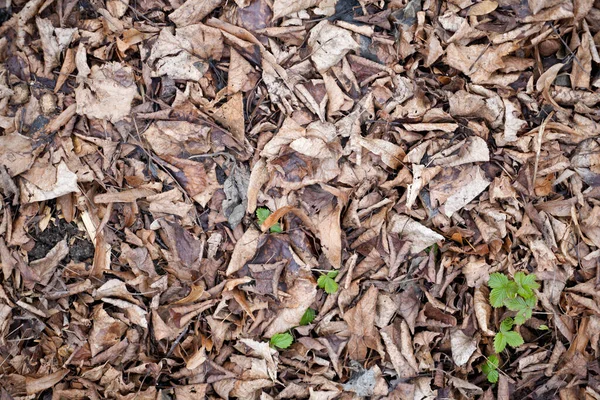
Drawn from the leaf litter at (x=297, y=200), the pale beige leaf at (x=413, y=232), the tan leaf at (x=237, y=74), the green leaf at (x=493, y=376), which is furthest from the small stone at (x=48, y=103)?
the green leaf at (x=493, y=376)

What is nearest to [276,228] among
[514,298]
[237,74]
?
[237,74]

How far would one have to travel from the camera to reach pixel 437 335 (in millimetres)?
2514

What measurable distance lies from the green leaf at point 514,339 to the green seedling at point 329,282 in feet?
2.86

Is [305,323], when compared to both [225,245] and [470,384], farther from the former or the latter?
[470,384]

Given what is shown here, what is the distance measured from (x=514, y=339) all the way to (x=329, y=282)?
94 centimetres

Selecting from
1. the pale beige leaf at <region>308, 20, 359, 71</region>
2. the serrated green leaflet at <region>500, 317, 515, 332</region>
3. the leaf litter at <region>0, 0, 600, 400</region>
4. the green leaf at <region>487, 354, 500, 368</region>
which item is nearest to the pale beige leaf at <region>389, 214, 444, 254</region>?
the leaf litter at <region>0, 0, 600, 400</region>

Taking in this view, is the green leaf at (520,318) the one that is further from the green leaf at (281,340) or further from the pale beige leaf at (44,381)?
the pale beige leaf at (44,381)

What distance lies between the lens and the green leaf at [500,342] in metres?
2.42

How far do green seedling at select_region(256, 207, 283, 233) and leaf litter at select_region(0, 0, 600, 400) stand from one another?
0.01 metres

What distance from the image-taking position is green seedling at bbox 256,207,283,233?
2.46 metres

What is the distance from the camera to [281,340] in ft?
8.15

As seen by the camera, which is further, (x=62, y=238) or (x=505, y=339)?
(x=62, y=238)

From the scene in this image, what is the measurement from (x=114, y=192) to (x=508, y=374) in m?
2.22

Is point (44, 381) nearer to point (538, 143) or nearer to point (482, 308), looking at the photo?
point (482, 308)
